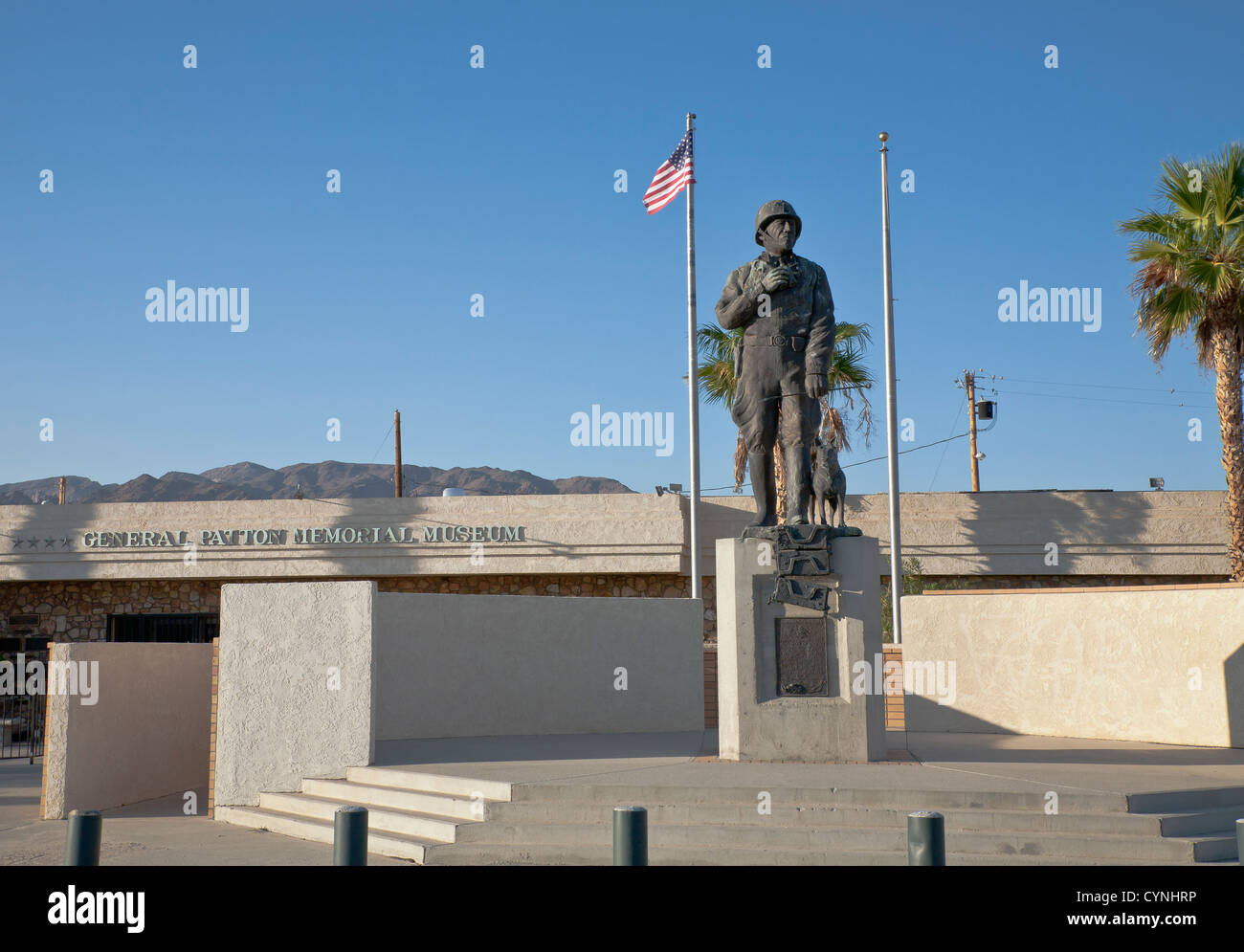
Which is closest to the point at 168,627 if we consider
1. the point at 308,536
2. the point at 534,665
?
the point at 308,536

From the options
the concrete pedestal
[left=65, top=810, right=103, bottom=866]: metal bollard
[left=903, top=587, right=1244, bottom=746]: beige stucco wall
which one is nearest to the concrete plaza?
the concrete pedestal

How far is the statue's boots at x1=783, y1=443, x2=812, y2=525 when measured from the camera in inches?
407

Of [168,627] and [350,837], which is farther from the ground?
[168,627]

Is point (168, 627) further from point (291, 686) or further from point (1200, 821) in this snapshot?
point (1200, 821)

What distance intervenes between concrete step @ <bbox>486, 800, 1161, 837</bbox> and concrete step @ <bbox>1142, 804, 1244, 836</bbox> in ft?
0.42

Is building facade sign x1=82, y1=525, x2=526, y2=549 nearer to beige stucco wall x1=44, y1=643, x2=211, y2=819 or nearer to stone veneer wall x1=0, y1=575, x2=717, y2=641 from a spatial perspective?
stone veneer wall x1=0, y1=575, x2=717, y2=641

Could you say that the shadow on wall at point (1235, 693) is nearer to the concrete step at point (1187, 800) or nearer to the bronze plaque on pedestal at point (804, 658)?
the concrete step at point (1187, 800)

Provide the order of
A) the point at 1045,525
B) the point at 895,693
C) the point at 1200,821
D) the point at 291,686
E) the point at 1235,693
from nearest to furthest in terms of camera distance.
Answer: the point at 1200,821
the point at 291,686
the point at 1235,693
the point at 895,693
the point at 1045,525

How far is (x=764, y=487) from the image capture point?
1091 cm

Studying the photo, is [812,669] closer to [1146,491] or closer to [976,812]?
[976,812]

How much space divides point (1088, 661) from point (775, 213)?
23.2ft

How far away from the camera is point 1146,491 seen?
957 inches
